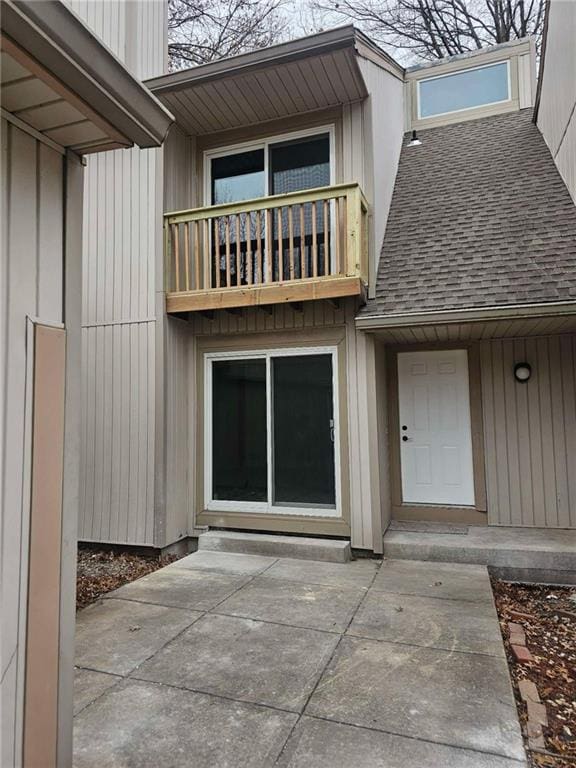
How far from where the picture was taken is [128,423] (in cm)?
564

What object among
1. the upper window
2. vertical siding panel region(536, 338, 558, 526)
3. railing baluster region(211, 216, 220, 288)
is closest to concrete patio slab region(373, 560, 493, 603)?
vertical siding panel region(536, 338, 558, 526)

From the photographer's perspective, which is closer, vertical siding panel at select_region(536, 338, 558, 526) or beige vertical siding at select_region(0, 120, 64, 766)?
beige vertical siding at select_region(0, 120, 64, 766)

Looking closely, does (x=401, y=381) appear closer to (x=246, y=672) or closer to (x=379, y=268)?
(x=379, y=268)

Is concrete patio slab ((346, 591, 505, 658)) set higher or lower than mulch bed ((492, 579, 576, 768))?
higher

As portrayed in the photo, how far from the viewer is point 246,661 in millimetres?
2998

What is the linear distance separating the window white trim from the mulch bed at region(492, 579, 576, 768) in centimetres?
473

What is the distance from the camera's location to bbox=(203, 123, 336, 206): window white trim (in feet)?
18.9

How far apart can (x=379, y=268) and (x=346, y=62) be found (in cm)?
212

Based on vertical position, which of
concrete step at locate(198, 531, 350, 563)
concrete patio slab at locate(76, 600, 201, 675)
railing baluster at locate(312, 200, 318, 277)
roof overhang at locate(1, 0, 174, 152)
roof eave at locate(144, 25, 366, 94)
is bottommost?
concrete patio slab at locate(76, 600, 201, 675)

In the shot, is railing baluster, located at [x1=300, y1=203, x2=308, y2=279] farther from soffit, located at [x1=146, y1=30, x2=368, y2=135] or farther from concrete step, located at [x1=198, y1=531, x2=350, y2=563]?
concrete step, located at [x1=198, y1=531, x2=350, y2=563]

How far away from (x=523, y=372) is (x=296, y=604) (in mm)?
3560

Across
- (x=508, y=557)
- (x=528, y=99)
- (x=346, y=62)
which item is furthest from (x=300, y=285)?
(x=528, y=99)

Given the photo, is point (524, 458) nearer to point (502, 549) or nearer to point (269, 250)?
point (502, 549)

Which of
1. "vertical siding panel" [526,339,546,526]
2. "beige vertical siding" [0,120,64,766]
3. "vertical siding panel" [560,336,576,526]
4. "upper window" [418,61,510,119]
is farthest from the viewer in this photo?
"upper window" [418,61,510,119]
